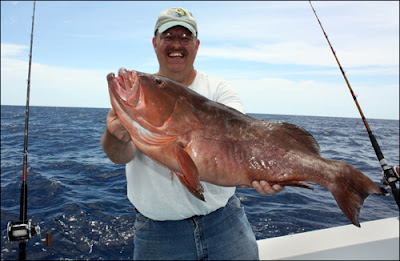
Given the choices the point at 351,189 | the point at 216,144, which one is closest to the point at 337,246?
the point at 351,189

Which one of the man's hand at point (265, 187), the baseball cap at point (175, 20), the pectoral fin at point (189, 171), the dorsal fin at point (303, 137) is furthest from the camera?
the baseball cap at point (175, 20)

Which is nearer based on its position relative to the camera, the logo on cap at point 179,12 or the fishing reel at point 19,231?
the logo on cap at point 179,12

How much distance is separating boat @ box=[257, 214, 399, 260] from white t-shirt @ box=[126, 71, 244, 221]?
1.58 m

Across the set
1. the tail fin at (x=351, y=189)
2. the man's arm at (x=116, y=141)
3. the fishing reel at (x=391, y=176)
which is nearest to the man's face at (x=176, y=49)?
the man's arm at (x=116, y=141)

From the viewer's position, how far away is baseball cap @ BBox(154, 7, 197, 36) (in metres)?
2.69

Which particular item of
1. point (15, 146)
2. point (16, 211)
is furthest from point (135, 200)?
point (15, 146)

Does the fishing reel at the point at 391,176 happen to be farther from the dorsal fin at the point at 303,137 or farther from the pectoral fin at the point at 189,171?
the pectoral fin at the point at 189,171

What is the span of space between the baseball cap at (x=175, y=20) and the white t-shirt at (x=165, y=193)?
2.47ft

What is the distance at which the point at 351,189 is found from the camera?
6.82 ft

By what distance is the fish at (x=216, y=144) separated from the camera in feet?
6.55

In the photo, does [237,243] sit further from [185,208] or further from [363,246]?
[363,246]

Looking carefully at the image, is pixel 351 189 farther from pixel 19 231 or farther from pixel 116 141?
pixel 19 231

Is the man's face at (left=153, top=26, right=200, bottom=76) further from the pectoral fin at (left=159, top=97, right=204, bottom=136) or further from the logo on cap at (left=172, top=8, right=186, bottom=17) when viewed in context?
the pectoral fin at (left=159, top=97, right=204, bottom=136)

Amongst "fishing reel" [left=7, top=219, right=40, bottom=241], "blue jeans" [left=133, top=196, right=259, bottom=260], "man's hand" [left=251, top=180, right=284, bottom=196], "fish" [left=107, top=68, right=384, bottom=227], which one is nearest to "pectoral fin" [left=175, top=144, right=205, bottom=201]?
"fish" [left=107, top=68, right=384, bottom=227]
